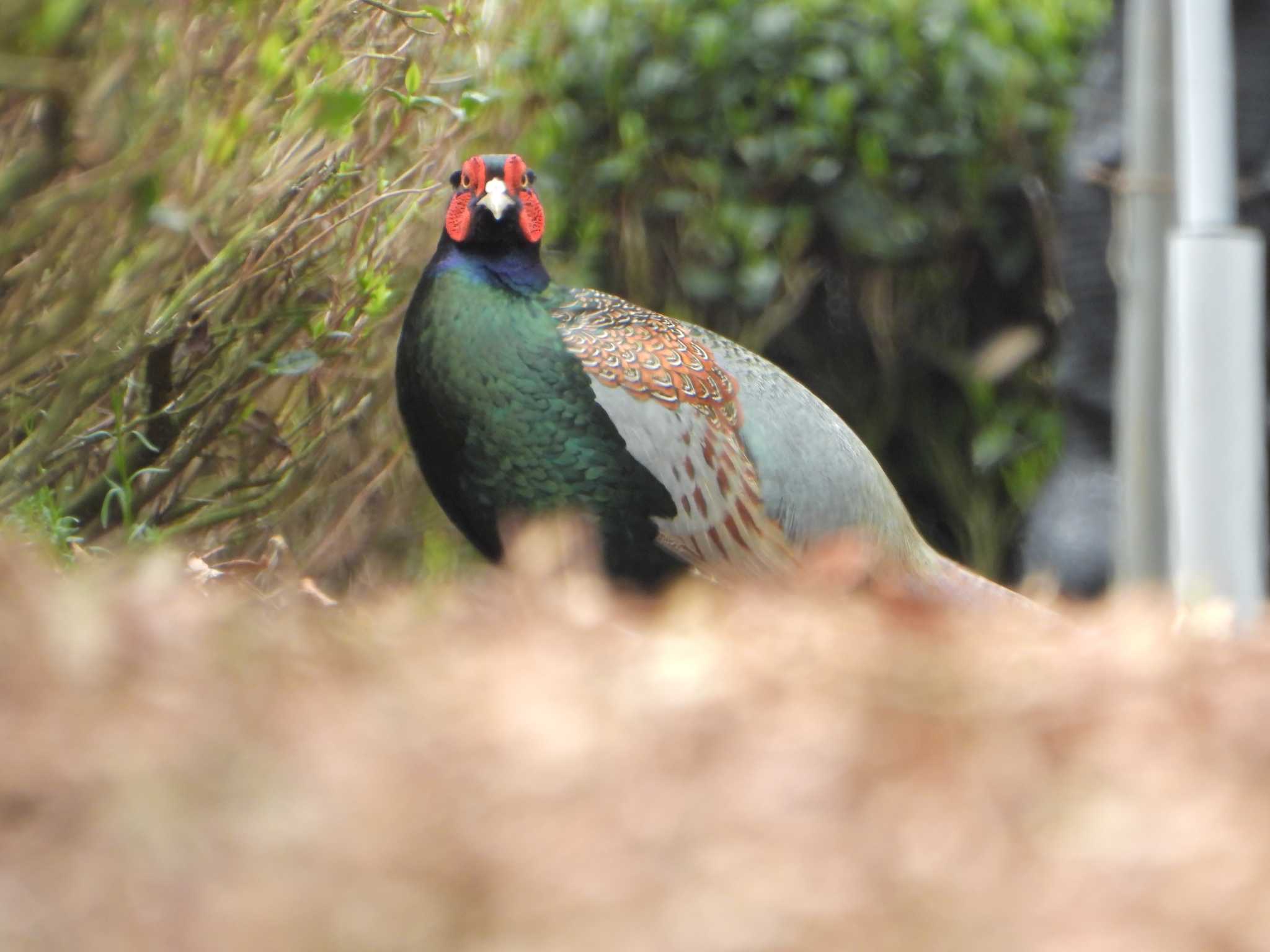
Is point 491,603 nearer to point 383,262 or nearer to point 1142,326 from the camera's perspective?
point 1142,326

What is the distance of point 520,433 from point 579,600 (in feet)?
6.71

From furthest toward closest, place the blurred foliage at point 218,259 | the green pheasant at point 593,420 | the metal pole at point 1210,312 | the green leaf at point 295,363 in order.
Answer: the green pheasant at point 593,420 < the green leaf at point 295,363 < the metal pole at point 1210,312 < the blurred foliage at point 218,259

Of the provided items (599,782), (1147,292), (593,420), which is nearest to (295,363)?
(593,420)

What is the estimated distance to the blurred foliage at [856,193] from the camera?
600 centimetres

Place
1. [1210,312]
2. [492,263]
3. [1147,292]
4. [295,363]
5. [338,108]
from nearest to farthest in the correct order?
[338,108] < [1210,312] < [1147,292] < [295,363] < [492,263]

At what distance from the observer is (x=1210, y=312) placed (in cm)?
268

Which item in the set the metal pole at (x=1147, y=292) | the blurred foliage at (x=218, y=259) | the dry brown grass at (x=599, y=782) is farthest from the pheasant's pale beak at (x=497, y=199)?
the dry brown grass at (x=599, y=782)

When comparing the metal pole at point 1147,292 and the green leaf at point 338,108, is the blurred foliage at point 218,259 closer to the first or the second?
the green leaf at point 338,108

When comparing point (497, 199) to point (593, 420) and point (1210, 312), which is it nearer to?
point (593, 420)

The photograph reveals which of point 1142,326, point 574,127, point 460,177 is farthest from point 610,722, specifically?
point 574,127

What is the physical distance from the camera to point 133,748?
112 cm

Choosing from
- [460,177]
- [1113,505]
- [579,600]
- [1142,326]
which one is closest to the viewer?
[579,600]

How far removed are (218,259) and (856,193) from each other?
370cm

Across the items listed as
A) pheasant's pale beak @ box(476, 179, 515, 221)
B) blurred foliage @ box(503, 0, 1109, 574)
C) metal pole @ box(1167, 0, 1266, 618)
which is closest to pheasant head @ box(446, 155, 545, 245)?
pheasant's pale beak @ box(476, 179, 515, 221)
